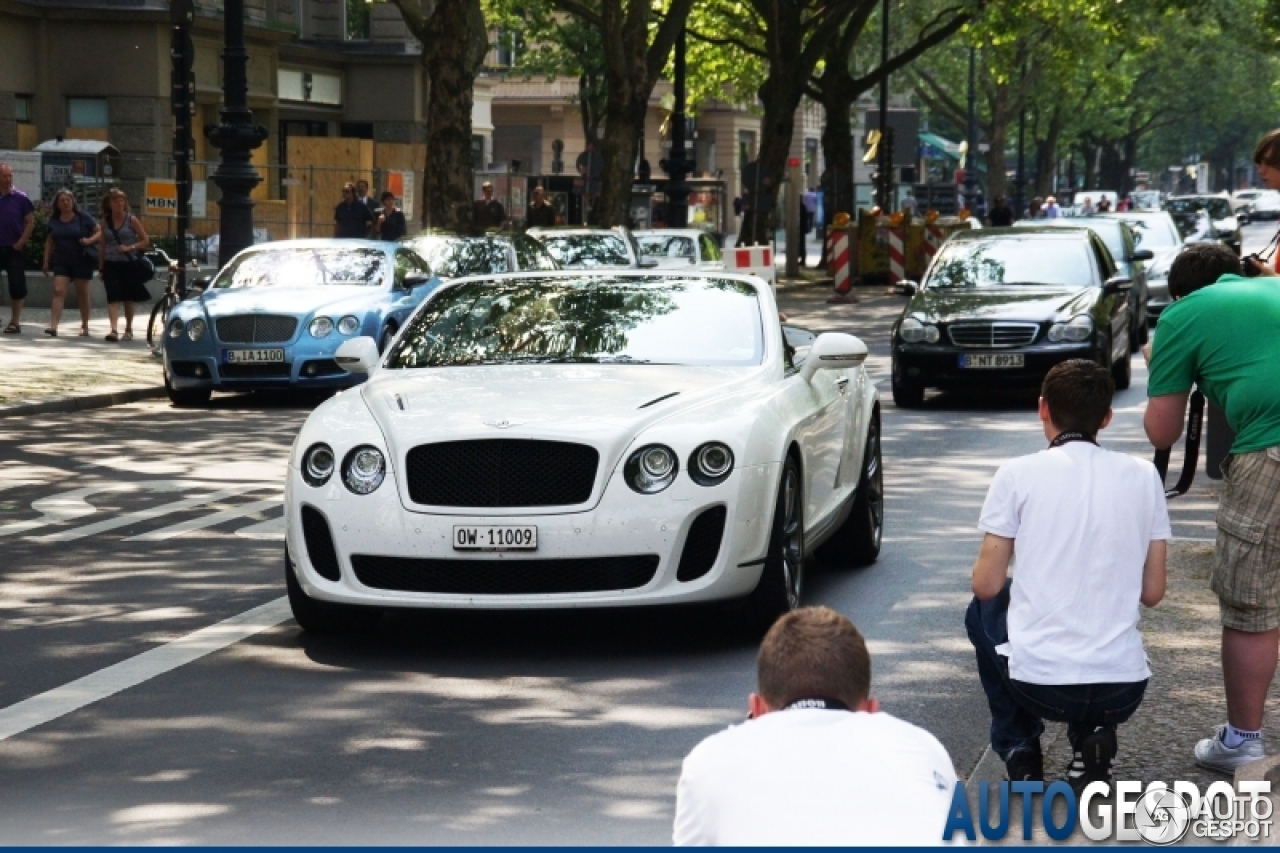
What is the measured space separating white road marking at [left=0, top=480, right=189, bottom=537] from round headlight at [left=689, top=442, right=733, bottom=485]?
15.5 feet

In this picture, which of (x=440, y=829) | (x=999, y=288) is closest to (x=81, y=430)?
(x=999, y=288)

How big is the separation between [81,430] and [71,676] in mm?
9603

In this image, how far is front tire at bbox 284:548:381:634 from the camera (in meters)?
8.64

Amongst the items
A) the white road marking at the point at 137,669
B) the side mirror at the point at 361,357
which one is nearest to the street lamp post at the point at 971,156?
the side mirror at the point at 361,357

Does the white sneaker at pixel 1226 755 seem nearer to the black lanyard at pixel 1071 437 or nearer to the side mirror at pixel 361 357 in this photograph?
the black lanyard at pixel 1071 437

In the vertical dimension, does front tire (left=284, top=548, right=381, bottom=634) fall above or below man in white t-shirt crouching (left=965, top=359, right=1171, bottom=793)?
below

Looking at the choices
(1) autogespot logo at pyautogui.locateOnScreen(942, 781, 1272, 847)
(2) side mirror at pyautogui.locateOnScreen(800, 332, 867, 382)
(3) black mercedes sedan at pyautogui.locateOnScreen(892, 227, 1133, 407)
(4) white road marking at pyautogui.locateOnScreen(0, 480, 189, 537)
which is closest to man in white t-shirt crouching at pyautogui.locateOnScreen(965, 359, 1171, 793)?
(1) autogespot logo at pyautogui.locateOnScreen(942, 781, 1272, 847)

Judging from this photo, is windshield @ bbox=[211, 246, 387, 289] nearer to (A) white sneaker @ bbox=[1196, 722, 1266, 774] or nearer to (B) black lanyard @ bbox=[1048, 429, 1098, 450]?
(A) white sneaker @ bbox=[1196, 722, 1266, 774]

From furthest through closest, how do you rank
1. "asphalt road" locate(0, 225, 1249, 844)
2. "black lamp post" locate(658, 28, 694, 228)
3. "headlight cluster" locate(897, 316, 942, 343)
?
"black lamp post" locate(658, 28, 694, 228), "headlight cluster" locate(897, 316, 942, 343), "asphalt road" locate(0, 225, 1249, 844)

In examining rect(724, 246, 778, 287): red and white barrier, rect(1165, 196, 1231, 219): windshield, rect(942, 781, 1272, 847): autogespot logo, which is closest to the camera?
rect(942, 781, 1272, 847): autogespot logo

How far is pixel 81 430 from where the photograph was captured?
17312 mm

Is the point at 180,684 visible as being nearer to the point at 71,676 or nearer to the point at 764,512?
the point at 71,676

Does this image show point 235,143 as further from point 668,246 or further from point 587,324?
point 587,324

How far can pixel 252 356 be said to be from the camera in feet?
63.8
